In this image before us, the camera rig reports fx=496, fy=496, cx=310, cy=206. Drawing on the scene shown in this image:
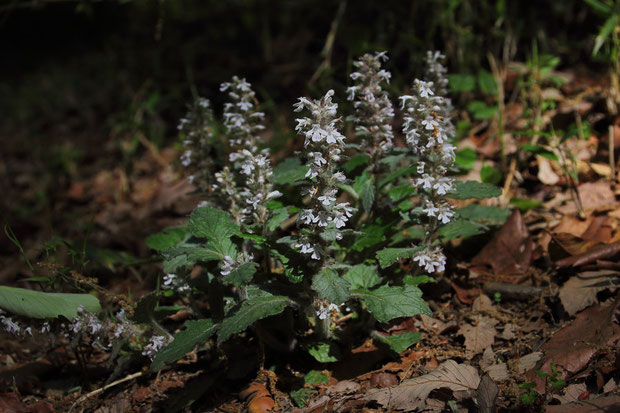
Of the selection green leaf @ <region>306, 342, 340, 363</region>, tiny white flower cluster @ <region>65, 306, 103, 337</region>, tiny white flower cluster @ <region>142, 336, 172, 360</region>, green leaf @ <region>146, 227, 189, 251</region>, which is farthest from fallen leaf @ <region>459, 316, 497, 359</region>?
tiny white flower cluster @ <region>65, 306, 103, 337</region>

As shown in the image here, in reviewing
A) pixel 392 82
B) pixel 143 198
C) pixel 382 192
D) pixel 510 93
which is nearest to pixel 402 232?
pixel 382 192

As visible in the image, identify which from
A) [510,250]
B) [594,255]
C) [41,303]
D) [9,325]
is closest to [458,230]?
[510,250]

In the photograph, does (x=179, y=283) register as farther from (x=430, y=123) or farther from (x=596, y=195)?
(x=596, y=195)

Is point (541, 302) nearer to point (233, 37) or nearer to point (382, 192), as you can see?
point (382, 192)

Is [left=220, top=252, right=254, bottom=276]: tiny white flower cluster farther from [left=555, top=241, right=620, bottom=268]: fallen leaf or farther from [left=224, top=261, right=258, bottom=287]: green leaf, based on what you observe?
[left=555, top=241, right=620, bottom=268]: fallen leaf

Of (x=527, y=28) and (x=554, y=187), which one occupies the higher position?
(x=527, y=28)
